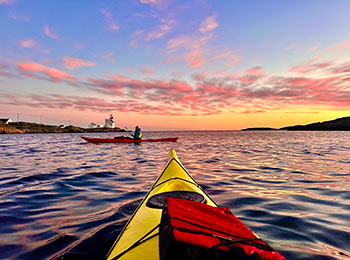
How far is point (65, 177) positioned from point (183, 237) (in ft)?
25.9

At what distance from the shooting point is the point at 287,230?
3602 mm

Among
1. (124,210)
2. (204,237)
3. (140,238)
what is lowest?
(124,210)

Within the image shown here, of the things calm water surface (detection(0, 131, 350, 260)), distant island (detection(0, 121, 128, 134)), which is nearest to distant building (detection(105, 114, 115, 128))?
distant island (detection(0, 121, 128, 134))

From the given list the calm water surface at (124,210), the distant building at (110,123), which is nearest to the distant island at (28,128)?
the distant building at (110,123)

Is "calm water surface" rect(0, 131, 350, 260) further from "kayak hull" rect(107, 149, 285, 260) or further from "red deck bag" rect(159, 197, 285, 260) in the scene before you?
"red deck bag" rect(159, 197, 285, 260)

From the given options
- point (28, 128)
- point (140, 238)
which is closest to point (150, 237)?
point (140, 238)

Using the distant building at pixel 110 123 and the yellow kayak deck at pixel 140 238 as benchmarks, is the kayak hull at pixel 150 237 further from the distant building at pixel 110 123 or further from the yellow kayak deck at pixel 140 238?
the distant building at pixel 110 123

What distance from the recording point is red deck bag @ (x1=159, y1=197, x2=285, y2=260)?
1328 mm

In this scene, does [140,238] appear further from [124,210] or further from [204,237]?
[124,210]

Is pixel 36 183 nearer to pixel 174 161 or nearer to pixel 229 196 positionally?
pixel 174 161

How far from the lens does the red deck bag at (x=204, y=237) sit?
133cm

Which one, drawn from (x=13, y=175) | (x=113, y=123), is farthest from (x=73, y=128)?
(x=13, y=175)

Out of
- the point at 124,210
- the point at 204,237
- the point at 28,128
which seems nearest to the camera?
the point at 204,237

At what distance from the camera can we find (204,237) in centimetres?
151
